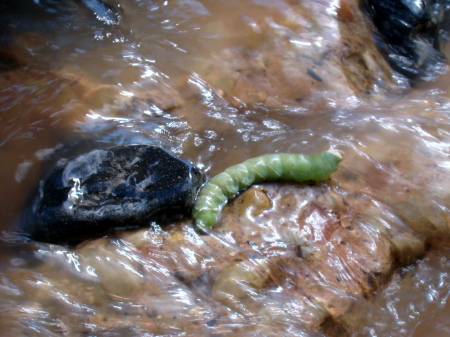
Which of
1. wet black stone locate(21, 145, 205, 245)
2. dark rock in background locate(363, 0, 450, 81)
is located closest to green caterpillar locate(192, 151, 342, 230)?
wet black stone locate(21, 145, 205, 245)

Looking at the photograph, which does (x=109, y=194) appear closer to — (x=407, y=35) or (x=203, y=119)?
(x=203, y=119)

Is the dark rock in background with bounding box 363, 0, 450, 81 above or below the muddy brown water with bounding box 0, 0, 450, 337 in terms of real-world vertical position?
above

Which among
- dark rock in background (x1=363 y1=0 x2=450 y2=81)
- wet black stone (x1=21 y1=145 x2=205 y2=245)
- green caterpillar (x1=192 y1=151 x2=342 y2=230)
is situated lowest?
wet black stone (x1=21 y1=145 x2=205 y2=245)

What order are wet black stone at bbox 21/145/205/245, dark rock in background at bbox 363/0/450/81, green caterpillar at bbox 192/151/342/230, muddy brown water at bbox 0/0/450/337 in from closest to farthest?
muddy brown water at bbox 0/0/450/337 → wet black stone at bbox 21/145/205/245 → green caterpillar at bbox 192/151/342/230 → dark rock in background at bbox 363/0/450/81

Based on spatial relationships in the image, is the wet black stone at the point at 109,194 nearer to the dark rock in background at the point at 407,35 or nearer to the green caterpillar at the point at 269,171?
the green caterpillar at the point at 269,171

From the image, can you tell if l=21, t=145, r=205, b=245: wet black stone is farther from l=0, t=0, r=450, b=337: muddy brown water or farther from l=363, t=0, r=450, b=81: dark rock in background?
l=363, t=0, r=450, b=81: dark rock in background

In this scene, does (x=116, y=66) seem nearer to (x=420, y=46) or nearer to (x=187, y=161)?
(x=187, y=161)

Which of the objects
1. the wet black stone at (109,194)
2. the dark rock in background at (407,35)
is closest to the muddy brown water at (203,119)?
the wet black stone at (109,194)

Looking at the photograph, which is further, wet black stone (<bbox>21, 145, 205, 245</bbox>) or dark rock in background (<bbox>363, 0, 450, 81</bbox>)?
dark rock in background (<bbox>363, 0, 450, 81</bbox>)
